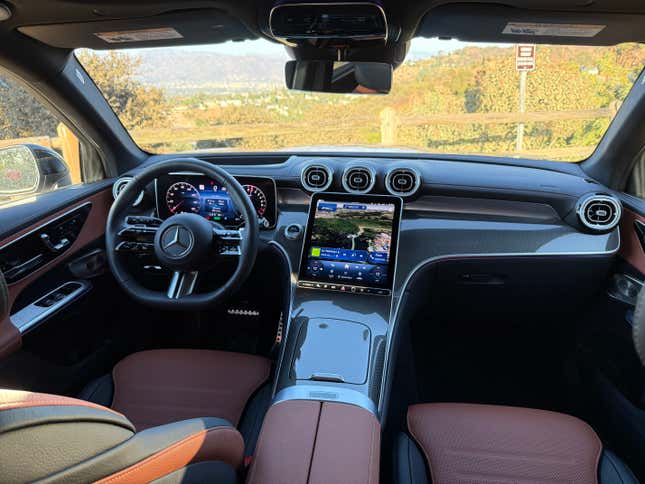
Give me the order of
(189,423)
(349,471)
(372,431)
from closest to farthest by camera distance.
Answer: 1. (189,423)
2. (349,471)
3. (372,431)

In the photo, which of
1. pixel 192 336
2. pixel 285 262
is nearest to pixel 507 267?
pixel 285 262

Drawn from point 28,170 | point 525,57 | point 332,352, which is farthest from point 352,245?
point 28,170

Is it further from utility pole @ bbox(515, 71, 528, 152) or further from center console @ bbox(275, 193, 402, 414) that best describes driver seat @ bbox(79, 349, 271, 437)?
utility pole @ bbox(515, 71, 528, 152)

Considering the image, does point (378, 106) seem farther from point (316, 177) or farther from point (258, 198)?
point (258, 198)

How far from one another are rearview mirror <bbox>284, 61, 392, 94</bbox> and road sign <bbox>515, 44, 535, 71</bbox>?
0.81 m

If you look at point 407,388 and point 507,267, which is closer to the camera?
point 507,267

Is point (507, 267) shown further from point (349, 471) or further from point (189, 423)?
point (189, 423)

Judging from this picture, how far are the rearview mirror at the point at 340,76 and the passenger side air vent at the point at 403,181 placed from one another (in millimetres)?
417

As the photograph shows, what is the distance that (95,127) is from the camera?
9.00 ft

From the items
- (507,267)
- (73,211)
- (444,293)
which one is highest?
(73,211)

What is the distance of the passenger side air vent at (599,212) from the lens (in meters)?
2.34

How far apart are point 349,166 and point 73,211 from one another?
1328mm

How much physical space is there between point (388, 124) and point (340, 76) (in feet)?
3.56

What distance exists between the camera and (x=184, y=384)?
2.09 metres
